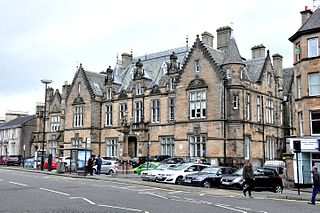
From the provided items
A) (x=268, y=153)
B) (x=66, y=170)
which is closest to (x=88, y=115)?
(x=66, y=170)

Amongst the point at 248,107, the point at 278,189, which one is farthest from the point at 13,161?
the point at 278,189

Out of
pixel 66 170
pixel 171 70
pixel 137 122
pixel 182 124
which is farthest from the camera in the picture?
pixel 137 122

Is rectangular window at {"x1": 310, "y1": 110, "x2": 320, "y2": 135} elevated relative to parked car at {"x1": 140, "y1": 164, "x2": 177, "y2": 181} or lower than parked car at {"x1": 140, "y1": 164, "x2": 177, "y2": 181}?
elevated

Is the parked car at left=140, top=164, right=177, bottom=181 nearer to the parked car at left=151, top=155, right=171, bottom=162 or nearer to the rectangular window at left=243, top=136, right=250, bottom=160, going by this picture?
the parked car at left=151, top=155, right=171, bottom=162

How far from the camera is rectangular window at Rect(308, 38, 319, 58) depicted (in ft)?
95.6

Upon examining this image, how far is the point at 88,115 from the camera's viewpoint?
2030 inches

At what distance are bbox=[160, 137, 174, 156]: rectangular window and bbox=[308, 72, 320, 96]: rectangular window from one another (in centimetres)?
1820

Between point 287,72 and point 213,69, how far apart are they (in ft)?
63.0

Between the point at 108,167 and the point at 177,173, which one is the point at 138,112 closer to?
the point at 108,167

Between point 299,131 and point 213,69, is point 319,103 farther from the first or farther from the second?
point 213,69

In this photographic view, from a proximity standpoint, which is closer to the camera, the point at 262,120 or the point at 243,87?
the point at 243,87

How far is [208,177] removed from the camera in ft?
83.6

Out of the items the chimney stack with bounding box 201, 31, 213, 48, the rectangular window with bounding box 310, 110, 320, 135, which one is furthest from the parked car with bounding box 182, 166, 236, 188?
the chimney stack with bounding box 201, 31, 213, 48

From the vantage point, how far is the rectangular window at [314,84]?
28.8 m
